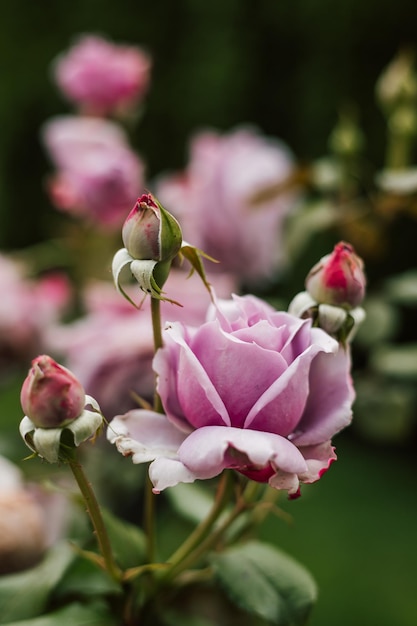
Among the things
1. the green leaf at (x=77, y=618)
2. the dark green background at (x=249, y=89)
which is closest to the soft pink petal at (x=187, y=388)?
the green leaf at (x=77, y=618)

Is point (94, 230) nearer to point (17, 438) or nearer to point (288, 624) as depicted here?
point (17, 438)

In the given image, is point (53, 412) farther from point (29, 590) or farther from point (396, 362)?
point (396, 362)

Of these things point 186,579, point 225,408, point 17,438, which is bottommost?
point 17,438

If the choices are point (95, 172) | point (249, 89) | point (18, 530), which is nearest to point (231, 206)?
point (95, 172)

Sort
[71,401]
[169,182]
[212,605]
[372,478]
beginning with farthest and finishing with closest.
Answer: [372,478] → [169,182] → [212,605] → [71,401]

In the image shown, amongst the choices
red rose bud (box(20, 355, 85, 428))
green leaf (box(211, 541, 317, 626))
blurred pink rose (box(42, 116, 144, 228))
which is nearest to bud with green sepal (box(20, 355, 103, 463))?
red rose bud (box(20, 355, 85, 428))

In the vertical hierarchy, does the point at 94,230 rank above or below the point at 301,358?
below

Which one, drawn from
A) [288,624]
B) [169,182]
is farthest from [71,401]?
[169,182]

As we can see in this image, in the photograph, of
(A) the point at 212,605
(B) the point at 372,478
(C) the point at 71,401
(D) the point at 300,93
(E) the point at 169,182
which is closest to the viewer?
(C) the point at 71,401
